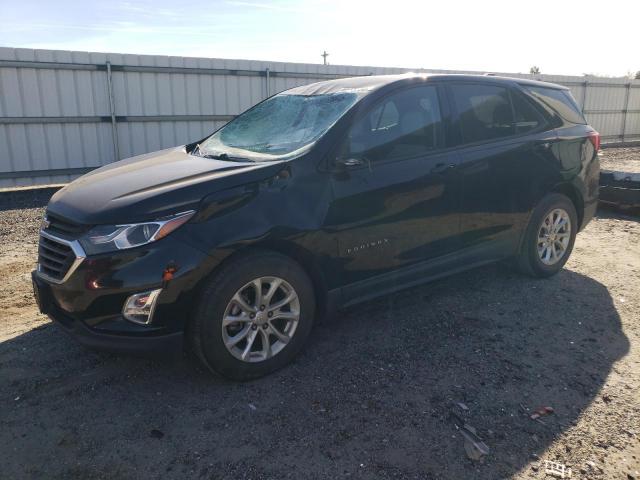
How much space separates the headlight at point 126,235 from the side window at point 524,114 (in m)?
3.18

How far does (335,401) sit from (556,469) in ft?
3.85

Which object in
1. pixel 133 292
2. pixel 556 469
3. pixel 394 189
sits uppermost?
pixel 394 189

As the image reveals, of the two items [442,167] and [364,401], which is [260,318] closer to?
[364,401]

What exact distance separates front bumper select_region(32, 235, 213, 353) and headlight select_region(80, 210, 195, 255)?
4 centimetres

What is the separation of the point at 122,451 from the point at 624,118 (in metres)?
22.5

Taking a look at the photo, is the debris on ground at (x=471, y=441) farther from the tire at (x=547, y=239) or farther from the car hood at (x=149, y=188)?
the tire at (x=547, y=239)

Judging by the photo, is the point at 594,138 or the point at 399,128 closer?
the point at 399,128

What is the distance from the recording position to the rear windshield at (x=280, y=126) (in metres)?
3.59

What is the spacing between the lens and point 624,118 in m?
20.2

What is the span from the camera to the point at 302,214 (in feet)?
10.6

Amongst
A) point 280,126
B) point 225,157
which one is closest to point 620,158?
point 280,126

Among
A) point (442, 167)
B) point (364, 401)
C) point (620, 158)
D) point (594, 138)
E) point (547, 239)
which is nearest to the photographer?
point (364, 401)

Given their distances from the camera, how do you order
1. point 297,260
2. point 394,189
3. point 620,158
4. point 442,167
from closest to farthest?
point 297,260 < point 394,189 < point 442,167 < point 620,158

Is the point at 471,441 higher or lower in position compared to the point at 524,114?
lower
